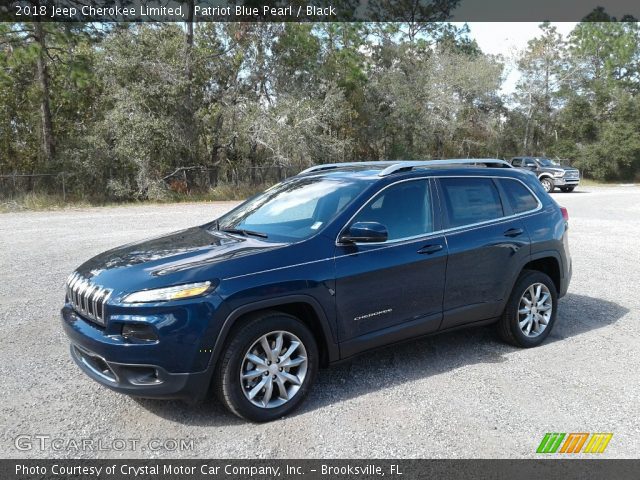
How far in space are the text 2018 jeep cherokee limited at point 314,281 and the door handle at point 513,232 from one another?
13 mm

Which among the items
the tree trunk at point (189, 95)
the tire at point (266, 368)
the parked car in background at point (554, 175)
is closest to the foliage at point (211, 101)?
the tree trunk at point (189, 95)

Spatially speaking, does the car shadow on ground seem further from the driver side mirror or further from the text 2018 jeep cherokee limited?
the driver side mirror

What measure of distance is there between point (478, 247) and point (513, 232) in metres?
0.52

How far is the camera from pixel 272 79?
2738cm

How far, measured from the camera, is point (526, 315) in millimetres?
5035

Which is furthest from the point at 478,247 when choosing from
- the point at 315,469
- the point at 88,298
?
the point at 88,298

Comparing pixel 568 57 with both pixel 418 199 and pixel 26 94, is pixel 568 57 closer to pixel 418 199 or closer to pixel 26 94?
pixel 26 94

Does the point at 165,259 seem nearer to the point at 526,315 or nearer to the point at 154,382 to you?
the point at 154,382

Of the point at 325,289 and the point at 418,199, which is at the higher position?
the point at 418,199

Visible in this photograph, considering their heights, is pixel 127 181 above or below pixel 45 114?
below

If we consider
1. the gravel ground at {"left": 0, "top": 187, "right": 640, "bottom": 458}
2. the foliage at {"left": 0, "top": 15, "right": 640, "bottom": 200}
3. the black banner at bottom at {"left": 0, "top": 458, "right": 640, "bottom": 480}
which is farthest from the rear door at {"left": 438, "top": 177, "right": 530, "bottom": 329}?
the foliage at {"left": 0, "top": 15, "right": 640, "bottom": 200}

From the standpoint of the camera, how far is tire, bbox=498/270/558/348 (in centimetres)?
492

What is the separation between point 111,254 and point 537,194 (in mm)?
4073

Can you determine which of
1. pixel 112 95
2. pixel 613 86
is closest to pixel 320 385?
pixel 112 95
